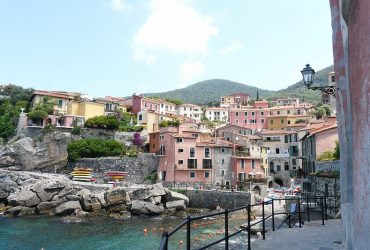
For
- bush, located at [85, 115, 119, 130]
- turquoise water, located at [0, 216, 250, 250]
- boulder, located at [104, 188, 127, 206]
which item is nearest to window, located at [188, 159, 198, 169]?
boulder, located at [104, 188, 127, 206]

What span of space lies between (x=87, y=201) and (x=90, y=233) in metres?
11.4

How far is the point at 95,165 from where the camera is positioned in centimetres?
5453

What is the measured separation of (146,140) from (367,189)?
58.8 metres

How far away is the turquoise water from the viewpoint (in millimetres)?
25141

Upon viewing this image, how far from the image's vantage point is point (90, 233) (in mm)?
28984

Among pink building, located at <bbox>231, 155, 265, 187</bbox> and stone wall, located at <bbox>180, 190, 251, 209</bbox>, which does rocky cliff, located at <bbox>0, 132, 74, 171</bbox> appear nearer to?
stone wall, located at <bbox>180, 190, 251, 209</bbox>

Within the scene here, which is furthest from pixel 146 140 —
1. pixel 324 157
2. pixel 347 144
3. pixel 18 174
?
pixel 347 144

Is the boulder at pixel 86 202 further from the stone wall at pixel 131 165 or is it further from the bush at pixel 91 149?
the bush at pixel 91 149

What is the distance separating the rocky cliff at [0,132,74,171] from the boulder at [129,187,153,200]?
20983 mm

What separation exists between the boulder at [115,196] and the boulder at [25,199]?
8.57m

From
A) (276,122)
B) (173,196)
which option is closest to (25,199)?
(173,196)

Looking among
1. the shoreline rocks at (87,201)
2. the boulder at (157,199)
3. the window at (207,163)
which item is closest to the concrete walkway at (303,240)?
the shoreline rocks at (87,201)

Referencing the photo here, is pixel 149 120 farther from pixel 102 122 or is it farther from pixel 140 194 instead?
pixel 140 194

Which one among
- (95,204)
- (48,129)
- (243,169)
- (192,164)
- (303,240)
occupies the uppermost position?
(48,129)
